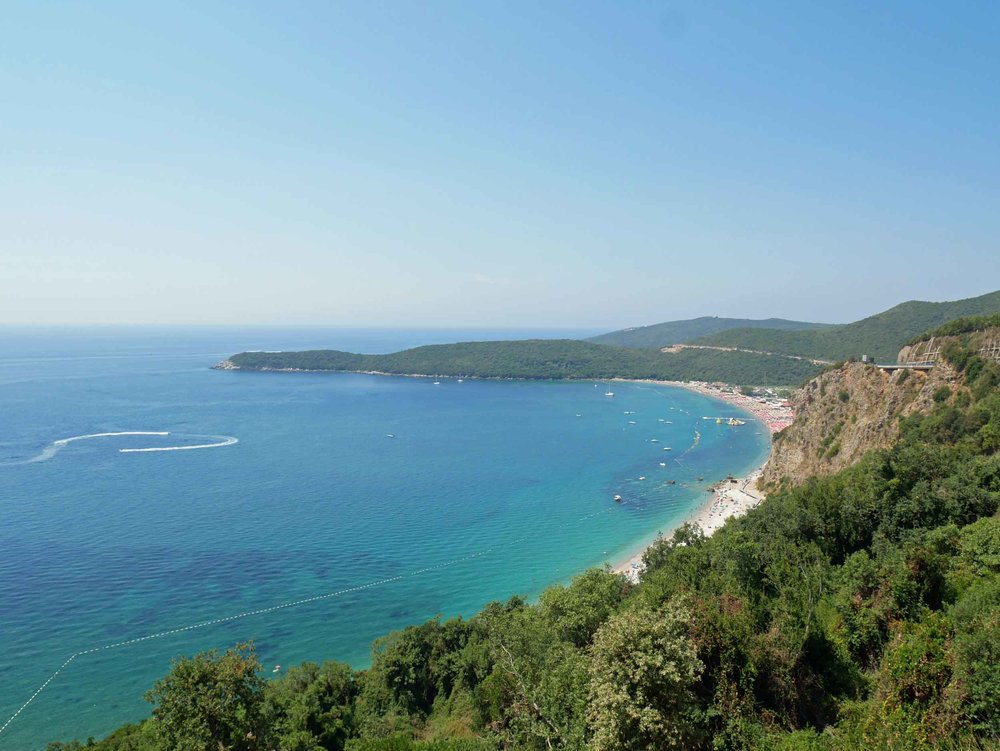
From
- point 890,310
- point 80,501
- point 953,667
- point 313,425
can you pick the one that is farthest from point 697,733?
point 890,310

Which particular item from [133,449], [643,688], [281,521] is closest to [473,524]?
[281,521]

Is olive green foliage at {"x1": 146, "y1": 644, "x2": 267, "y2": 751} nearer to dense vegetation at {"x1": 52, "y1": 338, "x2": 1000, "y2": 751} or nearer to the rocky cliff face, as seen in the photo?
dense vegetation at {"x1": 52, "y1": 338, "x2": 1000, "y2": 751}

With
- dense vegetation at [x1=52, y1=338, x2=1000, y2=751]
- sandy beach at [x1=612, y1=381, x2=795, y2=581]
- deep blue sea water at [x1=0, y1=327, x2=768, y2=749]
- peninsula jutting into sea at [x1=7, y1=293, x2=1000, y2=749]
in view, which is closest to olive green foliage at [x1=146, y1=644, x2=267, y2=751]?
dense vegetation at [x1=52, y1=338, x2=1000, y2=751]

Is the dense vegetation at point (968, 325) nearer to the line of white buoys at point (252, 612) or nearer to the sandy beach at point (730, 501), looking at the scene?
the sandy beach at point (730, 501)

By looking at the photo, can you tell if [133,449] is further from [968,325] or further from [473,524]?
[968,325]

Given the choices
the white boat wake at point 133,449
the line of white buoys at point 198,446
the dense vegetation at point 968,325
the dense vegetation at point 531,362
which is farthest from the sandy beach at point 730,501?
the white boat wake at point 133,449

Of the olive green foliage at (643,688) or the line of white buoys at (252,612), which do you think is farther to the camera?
the line of white buoys at (252,612)
